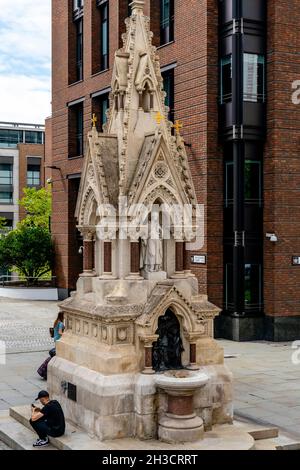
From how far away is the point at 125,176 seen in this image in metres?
11.7

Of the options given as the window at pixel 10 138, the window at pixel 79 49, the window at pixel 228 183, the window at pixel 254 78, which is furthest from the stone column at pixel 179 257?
the window at pixel 10 138

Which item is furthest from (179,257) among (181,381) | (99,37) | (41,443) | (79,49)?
(79,49)

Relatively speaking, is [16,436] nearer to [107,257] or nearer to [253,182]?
[107,257]

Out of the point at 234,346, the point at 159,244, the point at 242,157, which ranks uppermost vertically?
the point at 242,157

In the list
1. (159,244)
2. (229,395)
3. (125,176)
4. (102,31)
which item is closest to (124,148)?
(125,176)

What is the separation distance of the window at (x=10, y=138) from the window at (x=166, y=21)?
50.8m

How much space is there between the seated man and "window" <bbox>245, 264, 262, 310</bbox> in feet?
47.0

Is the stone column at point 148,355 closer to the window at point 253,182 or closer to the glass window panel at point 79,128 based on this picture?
the window at point 253,182

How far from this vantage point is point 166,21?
27703 millimetres

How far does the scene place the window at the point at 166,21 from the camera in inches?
1072

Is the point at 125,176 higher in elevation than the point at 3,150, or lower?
lower

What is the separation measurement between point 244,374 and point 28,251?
2129cm

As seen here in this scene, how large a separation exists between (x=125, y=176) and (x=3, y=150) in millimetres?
61388
